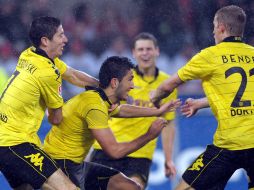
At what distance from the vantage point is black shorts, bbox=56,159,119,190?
6637 millimetres

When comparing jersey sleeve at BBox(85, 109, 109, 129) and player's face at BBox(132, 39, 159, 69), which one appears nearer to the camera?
jersey sleeve at BBox(85, 109, 109, 129)

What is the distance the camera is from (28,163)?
6234mm

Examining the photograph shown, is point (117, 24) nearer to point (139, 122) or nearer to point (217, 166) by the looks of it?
point (139, 122)

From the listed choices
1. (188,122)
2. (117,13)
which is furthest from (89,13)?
(188,122)

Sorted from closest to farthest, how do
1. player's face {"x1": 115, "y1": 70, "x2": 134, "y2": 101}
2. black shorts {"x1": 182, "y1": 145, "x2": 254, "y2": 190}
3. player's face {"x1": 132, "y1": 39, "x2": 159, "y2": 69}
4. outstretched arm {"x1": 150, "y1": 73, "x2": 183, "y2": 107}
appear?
black shorts {"x1": 182, "y1": 145, "x2": 254, "y2": 190}, outstretched arm {"x1": 150, "y1": 73, "x2": 183, "y2": 107}, player's face {"x1": 115, "y1": 70, "x2": 134, "y2": 101}, player's face {"x1": 132, "y1": 39, "x2": 159, "y2": 69}

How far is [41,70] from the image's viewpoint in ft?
20.7

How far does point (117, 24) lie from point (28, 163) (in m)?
6.08

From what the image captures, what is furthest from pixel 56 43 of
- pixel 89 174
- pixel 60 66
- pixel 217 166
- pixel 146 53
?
pixel 146 53

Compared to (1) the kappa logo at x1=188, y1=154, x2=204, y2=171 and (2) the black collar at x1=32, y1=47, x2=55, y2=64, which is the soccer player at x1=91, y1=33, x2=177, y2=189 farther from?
(2) the black collar at x1=32, y1=47, x2=55, y2=64

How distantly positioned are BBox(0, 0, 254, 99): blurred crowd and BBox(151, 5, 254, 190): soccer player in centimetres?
491

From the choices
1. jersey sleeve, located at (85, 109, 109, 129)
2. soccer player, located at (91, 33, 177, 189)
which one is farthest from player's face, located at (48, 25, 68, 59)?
soccer player, located at (91, 33, 177, 189)

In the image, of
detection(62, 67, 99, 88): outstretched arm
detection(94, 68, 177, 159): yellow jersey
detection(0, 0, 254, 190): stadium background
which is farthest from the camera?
detection(0, 0, 254, 190): stadium background

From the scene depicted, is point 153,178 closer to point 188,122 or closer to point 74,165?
point 188,122

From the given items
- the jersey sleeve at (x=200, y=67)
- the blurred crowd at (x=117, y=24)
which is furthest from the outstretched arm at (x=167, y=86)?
the blurred crowd at (x=117, y=24)
